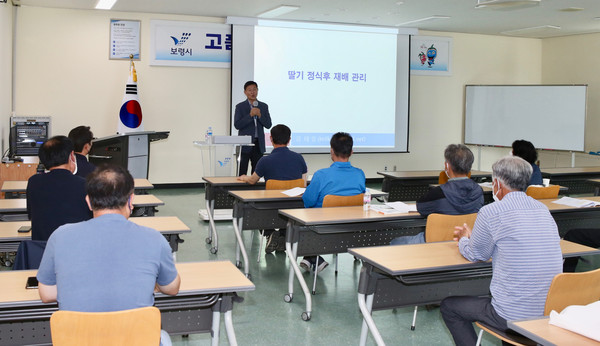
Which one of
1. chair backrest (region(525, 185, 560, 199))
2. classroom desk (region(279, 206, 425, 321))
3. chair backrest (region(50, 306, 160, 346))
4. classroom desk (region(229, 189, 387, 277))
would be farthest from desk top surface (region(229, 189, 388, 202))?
chair backrest (region(50, 306, 160, 346))

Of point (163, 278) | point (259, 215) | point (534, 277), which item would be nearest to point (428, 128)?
point (259, 215)

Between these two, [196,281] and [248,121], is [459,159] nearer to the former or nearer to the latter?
[196,281]

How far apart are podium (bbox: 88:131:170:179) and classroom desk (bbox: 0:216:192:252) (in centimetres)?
338

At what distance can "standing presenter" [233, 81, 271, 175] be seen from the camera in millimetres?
7430

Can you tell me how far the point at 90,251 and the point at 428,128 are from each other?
405 inches

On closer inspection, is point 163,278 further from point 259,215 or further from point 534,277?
point 259,215

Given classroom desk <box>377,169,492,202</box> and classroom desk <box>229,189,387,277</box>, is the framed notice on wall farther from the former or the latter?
classroom desk <box>229,189,387,277</box>

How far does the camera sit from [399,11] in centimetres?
908

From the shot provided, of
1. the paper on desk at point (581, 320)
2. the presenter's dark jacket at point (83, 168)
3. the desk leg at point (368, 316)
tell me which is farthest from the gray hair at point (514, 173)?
the presenter's dark jacket at point (83, 168)

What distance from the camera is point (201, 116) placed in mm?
9953

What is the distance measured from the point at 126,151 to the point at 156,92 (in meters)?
2.52

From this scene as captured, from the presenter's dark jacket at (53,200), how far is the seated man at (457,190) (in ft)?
7.23

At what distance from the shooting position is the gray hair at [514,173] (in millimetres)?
2654

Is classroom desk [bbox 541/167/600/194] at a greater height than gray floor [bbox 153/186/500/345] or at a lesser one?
greater
